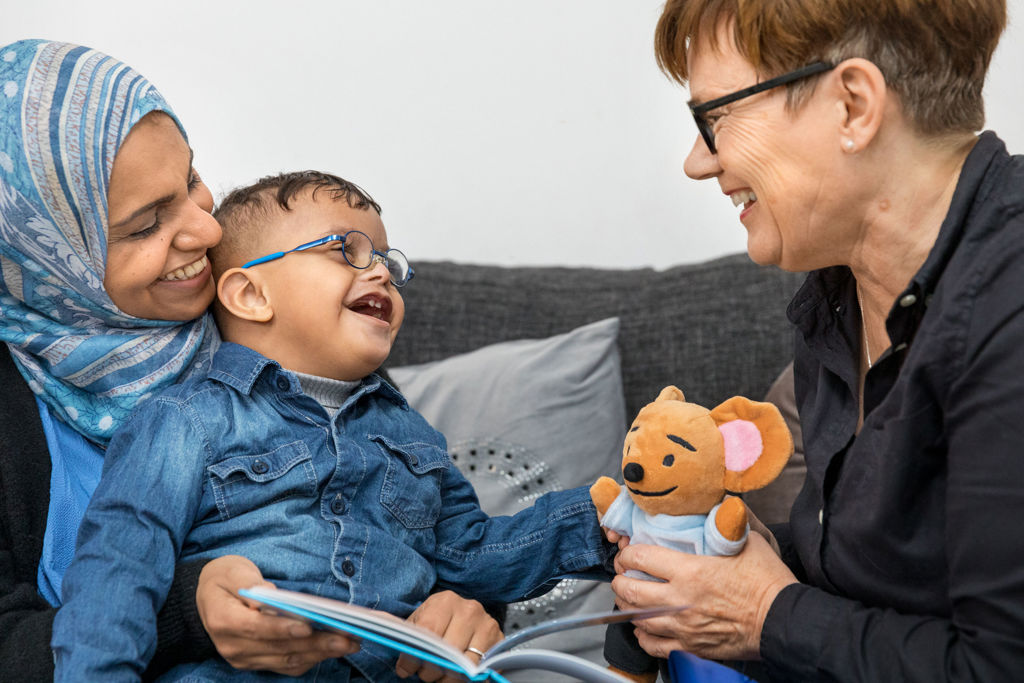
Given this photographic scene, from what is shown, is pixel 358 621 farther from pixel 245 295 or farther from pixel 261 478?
pixel 245 295

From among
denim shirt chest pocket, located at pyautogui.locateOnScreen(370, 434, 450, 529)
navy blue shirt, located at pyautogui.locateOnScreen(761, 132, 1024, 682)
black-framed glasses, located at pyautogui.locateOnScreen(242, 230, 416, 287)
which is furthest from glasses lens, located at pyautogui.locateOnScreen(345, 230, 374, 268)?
navy blue shirt, located at pyautogui.locateOnScreen(761, 132, 1024, 682)

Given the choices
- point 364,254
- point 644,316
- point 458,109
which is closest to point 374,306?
point 364,254

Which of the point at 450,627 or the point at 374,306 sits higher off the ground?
the point at 374,306

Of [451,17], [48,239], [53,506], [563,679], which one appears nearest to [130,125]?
[48,239]

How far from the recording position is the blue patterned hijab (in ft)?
4.33

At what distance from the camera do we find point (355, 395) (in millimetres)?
1500

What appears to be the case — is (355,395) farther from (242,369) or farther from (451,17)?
(451,17)

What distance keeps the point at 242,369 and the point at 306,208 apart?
28 centimetres

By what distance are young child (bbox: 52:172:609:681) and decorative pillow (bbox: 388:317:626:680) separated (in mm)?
414

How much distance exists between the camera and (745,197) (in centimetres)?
132

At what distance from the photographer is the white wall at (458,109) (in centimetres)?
264

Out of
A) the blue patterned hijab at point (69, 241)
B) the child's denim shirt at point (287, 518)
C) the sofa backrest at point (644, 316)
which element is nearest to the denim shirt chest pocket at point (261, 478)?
the child's denim shirt at point (287, 518)

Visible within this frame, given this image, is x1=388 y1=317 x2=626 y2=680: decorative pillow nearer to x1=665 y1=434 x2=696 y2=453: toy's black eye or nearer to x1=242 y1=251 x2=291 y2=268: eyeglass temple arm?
x1=242 y1=251 x2=291 y2=268: eyeglass temple arm

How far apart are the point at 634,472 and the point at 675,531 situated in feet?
0.37
